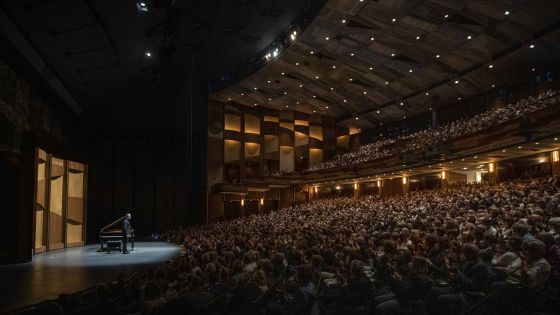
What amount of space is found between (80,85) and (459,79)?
1632cm

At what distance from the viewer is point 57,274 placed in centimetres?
896

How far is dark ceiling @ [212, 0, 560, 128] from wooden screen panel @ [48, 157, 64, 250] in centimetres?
1051

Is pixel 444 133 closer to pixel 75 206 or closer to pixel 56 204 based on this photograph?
pixel 75 206

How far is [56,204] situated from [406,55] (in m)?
15.5

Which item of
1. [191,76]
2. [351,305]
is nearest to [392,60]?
[191,76]

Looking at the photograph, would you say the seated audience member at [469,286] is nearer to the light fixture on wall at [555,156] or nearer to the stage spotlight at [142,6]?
the stage spotlight at [142,6]

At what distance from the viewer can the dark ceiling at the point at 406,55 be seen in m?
15.2

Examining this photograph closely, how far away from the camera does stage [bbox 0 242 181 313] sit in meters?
6.79

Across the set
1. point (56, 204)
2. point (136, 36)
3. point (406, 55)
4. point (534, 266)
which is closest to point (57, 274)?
point (136, 36)

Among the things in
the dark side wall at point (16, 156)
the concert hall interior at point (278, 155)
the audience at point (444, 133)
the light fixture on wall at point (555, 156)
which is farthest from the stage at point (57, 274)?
the light fixture on wall at point (555, 156)

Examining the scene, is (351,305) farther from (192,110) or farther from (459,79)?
(192,110)

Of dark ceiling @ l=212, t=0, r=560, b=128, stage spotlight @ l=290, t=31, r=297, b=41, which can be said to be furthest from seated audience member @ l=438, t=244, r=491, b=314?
stage spotlight @ l=290, t=31, r=297, b=41

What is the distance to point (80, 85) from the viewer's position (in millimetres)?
15688

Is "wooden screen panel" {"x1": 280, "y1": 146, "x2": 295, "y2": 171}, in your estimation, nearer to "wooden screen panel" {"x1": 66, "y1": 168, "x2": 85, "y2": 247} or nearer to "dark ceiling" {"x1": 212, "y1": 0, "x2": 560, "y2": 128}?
"dark ceiling" {"x1": 212, "y1": 0, "x2": 560, "y2": 128}
